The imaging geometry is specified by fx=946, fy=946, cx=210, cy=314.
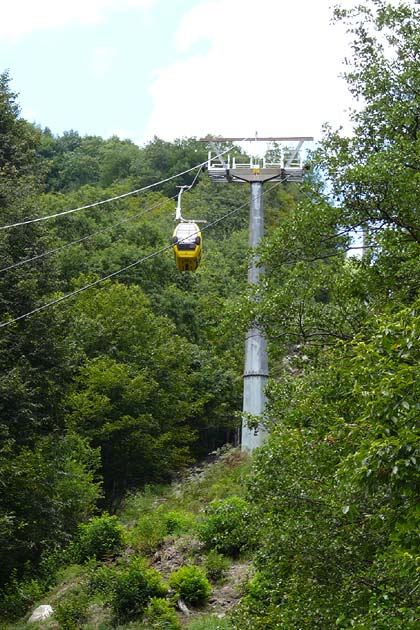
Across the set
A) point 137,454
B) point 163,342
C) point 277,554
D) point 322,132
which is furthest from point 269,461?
point 163,342

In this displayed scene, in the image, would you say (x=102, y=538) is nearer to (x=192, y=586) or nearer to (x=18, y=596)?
(x=18, y=596)

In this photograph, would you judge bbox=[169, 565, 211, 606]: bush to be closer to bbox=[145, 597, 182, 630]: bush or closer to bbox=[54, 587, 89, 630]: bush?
bbox=[145, 597, 182, 630]: bush

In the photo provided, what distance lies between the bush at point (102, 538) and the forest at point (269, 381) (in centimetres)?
9

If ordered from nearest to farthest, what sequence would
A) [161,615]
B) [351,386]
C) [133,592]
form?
1. [351,386]
2. [161,615]
3. [133,592]

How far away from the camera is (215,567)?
17391 mm

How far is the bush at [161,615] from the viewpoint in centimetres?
1540

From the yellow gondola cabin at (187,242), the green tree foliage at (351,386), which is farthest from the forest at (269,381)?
the yellow gondola cabin at (187,242)

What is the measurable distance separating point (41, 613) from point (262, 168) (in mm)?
14371

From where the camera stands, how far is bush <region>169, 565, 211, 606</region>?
53.8 feet

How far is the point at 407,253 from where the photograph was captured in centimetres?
1041

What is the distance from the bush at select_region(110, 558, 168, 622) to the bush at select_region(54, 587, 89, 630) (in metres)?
0.59

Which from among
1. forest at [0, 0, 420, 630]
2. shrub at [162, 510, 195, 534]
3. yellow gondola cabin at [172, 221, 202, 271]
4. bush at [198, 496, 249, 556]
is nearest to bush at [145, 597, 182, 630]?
forest at [0, 0, 420, 630]

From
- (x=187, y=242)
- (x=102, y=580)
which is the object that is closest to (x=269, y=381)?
(x=102, y=580)

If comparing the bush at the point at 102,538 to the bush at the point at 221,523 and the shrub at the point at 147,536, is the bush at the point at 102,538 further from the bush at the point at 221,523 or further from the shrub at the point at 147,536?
the bush at the point at 221,523
